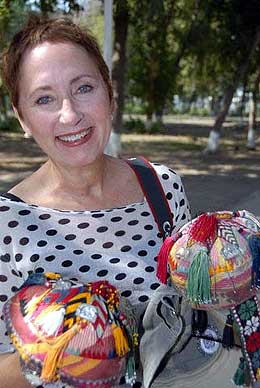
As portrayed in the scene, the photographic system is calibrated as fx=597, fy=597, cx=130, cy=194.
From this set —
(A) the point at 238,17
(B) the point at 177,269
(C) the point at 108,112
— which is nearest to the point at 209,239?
(B) the point at 177,269

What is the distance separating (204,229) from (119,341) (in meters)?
0.30

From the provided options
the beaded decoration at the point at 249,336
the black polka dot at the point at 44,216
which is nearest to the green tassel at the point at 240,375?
the beaded decoration at the point at 249,336

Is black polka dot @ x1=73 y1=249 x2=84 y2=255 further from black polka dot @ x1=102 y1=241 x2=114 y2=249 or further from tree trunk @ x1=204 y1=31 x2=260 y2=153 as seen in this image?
tree trunk @ x1=204 y1=31 x2=260 y2=153

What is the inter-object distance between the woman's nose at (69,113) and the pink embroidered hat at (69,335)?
0.39m

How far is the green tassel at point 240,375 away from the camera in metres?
1.33

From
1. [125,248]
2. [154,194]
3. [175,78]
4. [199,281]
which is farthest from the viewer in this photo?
[175,78]

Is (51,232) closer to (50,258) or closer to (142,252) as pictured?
(50,258)

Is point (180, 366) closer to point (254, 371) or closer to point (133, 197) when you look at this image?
point (254, 371)

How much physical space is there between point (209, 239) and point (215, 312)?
177mm

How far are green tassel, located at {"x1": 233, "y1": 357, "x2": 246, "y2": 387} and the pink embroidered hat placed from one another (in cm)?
28

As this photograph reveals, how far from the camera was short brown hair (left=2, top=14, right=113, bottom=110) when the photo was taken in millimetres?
1429

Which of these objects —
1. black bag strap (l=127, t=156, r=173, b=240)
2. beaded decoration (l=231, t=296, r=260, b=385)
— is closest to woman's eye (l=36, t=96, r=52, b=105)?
black bag strap (l=127, t=156, r=173, b=240)

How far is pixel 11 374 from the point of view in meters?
1.31

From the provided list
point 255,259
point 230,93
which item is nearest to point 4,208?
point 255,259
